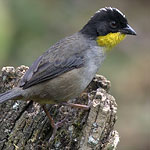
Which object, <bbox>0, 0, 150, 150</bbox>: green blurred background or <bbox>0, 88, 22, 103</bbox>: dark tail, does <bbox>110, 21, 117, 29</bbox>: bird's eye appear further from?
<bbox>0, 0, 150, 150</bbox>: green blurred background

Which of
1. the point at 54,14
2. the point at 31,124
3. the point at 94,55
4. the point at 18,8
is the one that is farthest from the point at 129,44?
the point at 31,124

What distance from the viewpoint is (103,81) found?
6.59 metres

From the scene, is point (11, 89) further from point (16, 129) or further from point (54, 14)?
point (54, 14)

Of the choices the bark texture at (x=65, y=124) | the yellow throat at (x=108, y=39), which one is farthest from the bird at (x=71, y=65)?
the bark texture at (x=65, y=124)

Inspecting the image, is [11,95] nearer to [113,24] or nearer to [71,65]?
[71,65]

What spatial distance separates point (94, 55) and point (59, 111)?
96 centimetres

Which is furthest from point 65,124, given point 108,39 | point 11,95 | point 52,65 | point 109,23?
point 109,23

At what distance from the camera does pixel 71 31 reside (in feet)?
40.2

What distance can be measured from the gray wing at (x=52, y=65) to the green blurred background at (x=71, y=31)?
3.36 m

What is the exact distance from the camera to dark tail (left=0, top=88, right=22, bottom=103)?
635 cm

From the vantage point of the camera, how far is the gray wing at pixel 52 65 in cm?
664

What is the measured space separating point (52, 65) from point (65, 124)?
0.96 m

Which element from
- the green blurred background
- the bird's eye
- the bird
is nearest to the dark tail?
the bird

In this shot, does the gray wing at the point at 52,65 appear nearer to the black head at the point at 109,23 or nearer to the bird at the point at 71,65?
the bird at the point at 71,65
